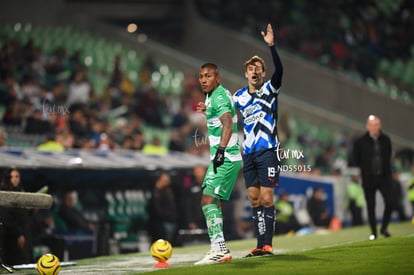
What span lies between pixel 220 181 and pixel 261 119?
1.09 meters

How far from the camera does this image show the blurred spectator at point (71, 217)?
64.5 ft

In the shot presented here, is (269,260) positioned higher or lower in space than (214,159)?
lower

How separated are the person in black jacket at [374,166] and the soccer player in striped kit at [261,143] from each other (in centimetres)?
496

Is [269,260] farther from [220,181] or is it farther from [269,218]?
[220,181]

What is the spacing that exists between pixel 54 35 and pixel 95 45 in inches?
57.1

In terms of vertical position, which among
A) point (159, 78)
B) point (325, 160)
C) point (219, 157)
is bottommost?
point (219, 157)

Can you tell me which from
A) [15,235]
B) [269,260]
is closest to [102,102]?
[15,235]

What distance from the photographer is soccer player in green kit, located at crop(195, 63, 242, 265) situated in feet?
40.7

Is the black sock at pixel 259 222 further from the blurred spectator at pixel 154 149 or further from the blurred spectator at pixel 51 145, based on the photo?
the blurred spectator at pixel 154 149

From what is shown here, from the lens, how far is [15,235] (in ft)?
50.3

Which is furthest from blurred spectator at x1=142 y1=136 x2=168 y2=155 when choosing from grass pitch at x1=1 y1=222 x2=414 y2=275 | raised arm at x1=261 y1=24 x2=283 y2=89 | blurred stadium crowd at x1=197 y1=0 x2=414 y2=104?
blurred stadium crowd at x1=197 y1=0 x2=414 y2=104

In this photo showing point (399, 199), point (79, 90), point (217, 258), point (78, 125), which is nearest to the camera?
point (217, 258)

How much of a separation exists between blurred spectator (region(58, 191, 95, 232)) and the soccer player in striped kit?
280 inches

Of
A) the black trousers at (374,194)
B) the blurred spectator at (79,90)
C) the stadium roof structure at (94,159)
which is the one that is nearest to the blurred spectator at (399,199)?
the stadium roof structure at (94,159)
